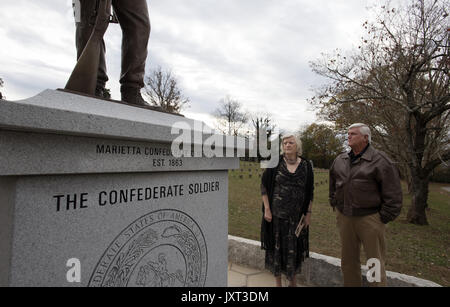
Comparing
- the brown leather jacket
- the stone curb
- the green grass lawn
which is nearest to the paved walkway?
the stone curb

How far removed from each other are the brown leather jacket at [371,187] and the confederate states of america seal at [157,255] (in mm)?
1892

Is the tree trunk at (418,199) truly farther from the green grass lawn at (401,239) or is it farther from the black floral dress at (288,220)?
the black floral dress at (288,220)

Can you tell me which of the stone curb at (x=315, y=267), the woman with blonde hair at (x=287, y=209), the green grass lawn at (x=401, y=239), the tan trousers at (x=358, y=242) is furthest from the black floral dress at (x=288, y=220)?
the green grass lawn at (x=401, y=239)

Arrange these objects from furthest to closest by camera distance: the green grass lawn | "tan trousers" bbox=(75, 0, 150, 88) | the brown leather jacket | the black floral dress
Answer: the green grass lawn < the black floral dress < the brown leather jacket < "tan trousers" bbox=(75, 0, 150, 88)

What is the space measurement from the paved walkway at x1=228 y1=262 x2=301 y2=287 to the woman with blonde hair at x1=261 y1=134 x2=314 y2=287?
0.31 meters

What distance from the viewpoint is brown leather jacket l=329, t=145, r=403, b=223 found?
2793 millimetres

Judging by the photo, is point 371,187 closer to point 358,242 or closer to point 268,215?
point 358,242

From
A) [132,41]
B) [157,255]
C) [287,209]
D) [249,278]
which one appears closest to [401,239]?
[249,278]

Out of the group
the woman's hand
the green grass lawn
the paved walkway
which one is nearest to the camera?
the woman's hand

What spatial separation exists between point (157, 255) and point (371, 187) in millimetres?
2484

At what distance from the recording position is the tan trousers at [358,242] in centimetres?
288

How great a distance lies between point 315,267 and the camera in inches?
136

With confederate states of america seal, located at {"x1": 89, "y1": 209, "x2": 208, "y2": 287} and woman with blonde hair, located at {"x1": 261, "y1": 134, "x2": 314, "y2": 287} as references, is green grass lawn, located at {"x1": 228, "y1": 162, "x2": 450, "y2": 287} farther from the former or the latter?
confederate states of america seal, located at {"x1": 89, "y1": 209, "x2": 208, "y2": 287}
